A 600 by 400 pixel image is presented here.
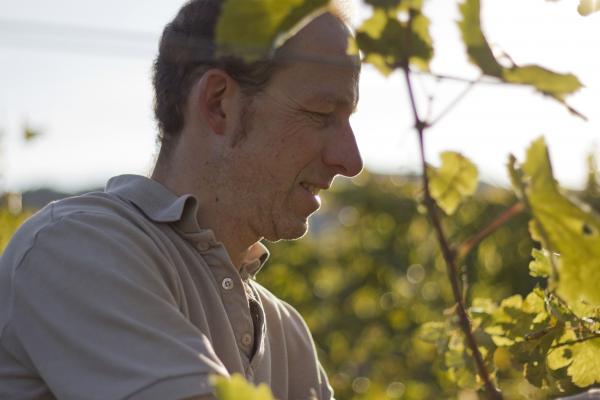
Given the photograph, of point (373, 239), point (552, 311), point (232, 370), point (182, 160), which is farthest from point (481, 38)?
point (373, 239)

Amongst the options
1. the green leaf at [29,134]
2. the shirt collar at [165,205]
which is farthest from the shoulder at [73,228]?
the green leaf at [29,134]

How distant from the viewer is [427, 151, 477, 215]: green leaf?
1.18 m

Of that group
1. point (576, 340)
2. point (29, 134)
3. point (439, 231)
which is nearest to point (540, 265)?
point (576, 340)

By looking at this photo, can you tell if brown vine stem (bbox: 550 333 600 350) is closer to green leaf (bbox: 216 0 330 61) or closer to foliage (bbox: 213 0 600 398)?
foliage (bbox: 213 0 600 398)

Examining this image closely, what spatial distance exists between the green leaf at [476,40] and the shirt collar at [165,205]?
119 centimetres

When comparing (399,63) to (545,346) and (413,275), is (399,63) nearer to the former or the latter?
(545,346)

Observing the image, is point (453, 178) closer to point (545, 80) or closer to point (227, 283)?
point (545, 80)

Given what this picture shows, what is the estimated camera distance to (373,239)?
1045cm

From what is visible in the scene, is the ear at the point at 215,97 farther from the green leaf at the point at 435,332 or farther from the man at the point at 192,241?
the green leaf at the point at 435,332

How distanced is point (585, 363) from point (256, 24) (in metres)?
0.85

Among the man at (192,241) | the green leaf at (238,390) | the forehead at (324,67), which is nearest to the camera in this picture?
the green leaf at (238,390)

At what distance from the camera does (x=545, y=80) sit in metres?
0.88

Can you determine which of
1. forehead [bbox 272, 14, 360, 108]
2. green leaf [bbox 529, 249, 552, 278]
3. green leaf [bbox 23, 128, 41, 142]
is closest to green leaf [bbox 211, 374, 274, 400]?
green leaf [bbox 529, 249, 552, 278]

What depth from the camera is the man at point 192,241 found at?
4.94 ft
